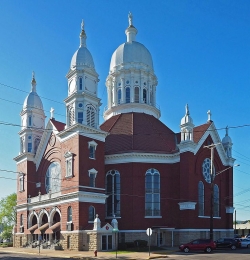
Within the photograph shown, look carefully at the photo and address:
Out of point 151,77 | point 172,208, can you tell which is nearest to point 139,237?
point 172,208

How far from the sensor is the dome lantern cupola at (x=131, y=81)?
5875cm

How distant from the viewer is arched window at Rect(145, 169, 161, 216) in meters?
48.2

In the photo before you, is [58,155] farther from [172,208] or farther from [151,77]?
[151,77]

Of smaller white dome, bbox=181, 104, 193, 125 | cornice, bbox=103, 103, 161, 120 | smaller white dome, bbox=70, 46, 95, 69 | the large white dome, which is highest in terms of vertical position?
the large white dome

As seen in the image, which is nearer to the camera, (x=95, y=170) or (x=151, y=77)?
(x=95, y=170)

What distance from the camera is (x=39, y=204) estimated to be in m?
50.7

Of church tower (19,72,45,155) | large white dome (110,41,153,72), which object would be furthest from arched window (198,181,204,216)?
church tower (19,72,45,155)

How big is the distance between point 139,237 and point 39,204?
1368cm

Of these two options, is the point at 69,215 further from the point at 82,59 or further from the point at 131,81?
the point at 131,81

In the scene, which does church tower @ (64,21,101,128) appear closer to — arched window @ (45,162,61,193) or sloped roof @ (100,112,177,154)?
sloped roof @ (100,112,177,154)

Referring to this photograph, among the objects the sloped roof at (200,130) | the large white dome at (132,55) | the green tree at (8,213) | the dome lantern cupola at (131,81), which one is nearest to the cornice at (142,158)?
the sloped roof at (200,130)

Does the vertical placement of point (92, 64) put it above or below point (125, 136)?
above

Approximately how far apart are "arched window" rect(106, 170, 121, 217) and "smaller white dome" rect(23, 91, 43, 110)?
1521 centimetres

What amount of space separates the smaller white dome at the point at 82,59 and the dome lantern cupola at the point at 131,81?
10.3 meters
